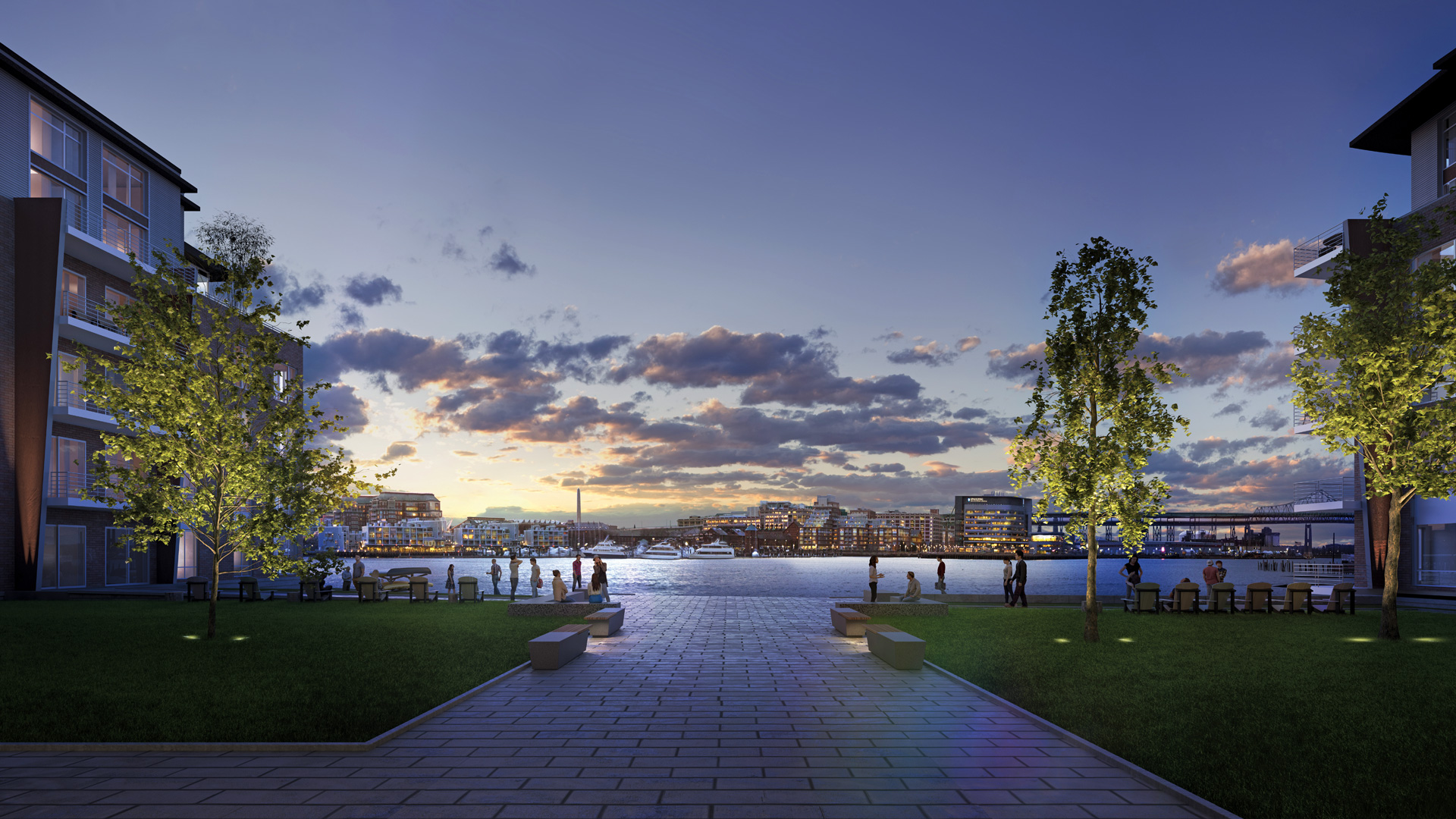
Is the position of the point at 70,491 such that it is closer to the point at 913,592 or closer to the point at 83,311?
the point at 83,311

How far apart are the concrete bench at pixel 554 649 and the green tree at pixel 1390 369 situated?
16.8 metres

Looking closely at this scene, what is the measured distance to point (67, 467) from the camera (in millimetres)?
31516

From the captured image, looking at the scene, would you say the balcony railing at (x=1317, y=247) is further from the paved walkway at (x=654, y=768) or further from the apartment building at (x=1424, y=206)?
the paved walkway at (x=654, y=768)

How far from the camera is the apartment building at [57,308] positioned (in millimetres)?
28266

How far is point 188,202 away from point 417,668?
40.6 meters

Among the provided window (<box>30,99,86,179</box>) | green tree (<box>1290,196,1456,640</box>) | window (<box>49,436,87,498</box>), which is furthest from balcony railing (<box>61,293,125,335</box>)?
green tree (<box>1290,196,1456,640</box>)

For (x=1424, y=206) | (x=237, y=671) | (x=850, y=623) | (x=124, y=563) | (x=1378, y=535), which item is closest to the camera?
(x=237, y=671)

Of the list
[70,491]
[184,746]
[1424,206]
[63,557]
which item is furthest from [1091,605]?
[63,557]

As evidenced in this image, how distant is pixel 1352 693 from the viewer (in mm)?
10609

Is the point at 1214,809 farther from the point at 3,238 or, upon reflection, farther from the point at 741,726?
the point at 3,238

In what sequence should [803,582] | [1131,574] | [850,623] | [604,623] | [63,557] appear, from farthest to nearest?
[803,582] → [63,557] → [1131,574] → [604,623] → [850,623]

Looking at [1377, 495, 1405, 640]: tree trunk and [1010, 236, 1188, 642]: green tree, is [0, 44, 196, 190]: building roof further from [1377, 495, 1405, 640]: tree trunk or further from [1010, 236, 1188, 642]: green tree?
[1377, 495, 1405, 640]: tree trunk

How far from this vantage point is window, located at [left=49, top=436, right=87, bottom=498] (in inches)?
1201

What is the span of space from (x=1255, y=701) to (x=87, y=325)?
37.6 metres
